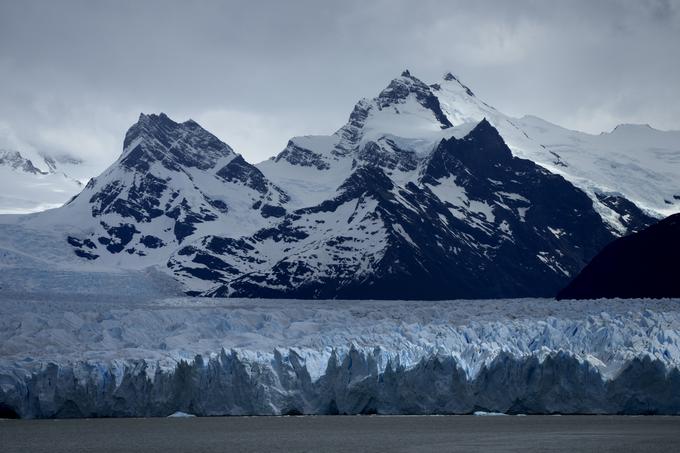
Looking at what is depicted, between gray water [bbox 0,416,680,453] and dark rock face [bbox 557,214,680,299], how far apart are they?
86.5 meters

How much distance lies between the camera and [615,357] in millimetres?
68500

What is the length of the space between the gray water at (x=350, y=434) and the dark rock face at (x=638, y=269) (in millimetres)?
86543

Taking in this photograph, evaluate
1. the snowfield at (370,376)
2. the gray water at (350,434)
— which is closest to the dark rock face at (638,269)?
the snowfield at (370,376)

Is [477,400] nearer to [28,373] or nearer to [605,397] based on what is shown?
[605,397]

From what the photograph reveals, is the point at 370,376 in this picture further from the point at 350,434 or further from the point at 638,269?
the point at 638,269

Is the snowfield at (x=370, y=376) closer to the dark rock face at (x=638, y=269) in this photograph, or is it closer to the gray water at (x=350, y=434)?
the gray water at (x=350, y=434)

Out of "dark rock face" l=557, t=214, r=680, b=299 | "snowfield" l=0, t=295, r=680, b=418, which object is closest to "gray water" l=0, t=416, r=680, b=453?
"snowfield" l=0, t=295, r=680, b=418

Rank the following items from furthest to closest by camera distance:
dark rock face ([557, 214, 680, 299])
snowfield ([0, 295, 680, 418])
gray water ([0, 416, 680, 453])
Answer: dark rock face ([557, 214, 680, 299]) < snowfield ([0, 295, 680, 418]) < gray water ([0, 416, 680, 453])

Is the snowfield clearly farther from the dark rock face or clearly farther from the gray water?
the dark rock face

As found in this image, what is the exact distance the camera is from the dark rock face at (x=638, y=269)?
156 metres

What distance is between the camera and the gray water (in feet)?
190

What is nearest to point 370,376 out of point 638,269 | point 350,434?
point 350,434

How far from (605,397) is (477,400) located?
7301mm

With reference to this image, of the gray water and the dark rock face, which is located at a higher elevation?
the dark rock face
